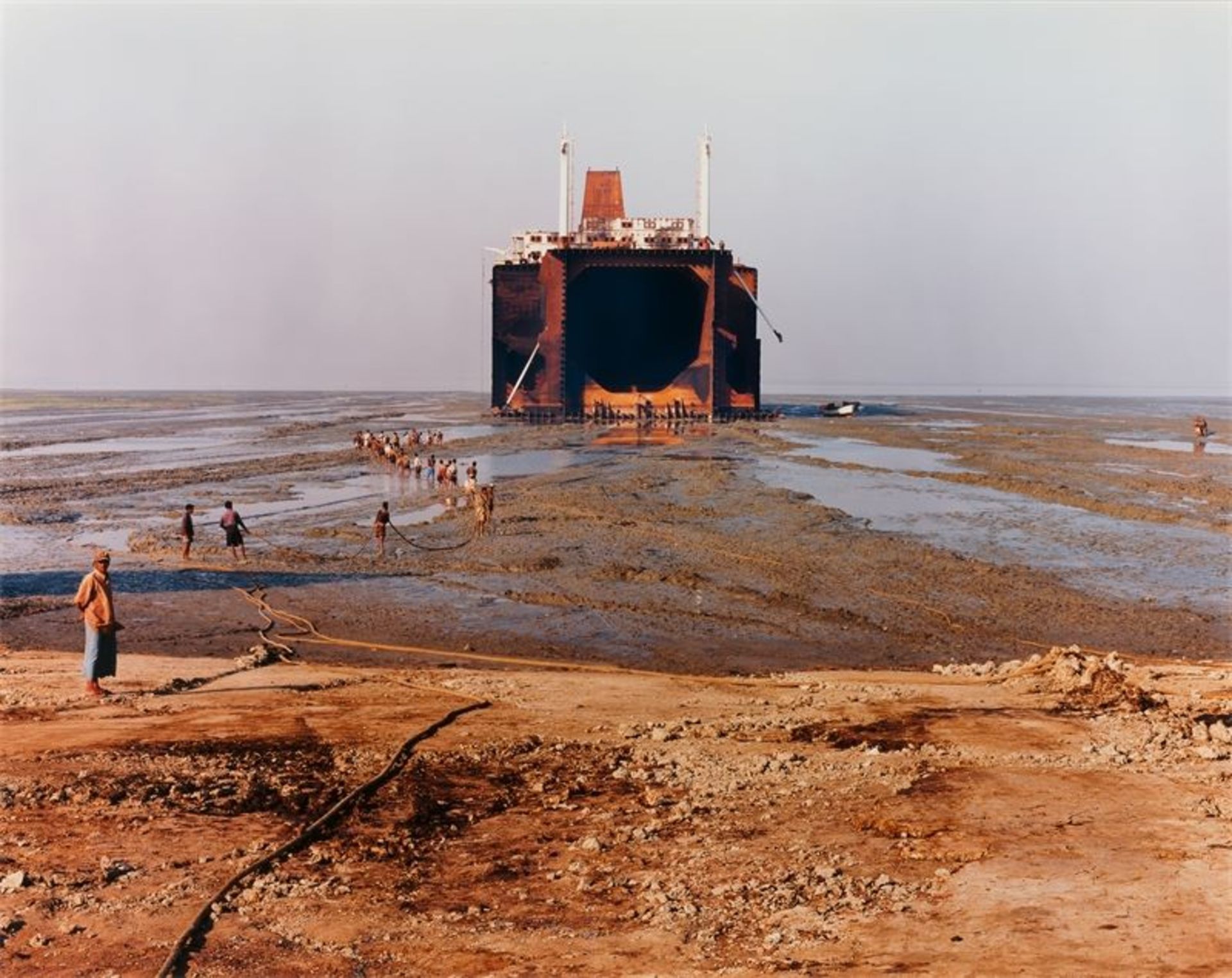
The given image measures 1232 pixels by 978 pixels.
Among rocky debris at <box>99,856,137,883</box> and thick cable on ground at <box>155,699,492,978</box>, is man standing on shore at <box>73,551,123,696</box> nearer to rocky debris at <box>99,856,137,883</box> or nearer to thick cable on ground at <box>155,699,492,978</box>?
thick cable on ground at <box>155,699,492,978</box>

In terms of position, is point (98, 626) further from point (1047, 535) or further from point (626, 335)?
point (626, 335)

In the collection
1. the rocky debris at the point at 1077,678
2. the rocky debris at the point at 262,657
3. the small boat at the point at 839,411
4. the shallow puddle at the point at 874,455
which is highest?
the small boat at the point at 839,411

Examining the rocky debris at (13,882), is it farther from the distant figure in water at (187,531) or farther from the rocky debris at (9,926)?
the distant figure in water at (187,531)

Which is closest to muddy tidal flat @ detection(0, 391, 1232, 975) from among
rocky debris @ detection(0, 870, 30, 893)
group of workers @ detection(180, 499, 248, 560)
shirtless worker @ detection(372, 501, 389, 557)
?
rocky debris @ detection(0, 870, 30, 893)

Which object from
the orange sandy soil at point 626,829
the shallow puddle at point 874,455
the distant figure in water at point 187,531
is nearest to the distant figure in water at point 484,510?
the distant figure in water at point 187,531

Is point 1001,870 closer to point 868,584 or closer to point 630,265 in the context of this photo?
point 868,584

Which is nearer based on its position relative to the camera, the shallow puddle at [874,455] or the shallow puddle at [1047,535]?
the shallow puddle at [1047,535]
